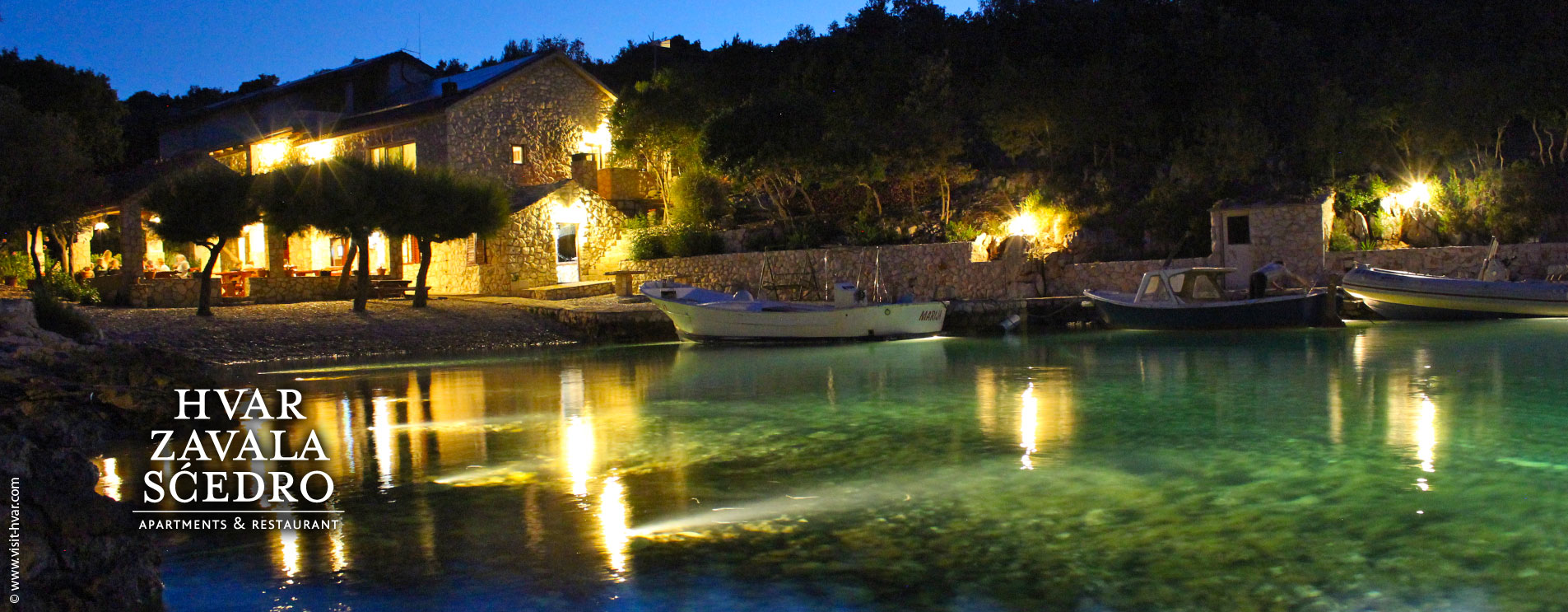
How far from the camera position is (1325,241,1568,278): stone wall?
24.5m

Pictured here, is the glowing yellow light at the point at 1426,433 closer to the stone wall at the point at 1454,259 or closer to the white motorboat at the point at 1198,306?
the white motorboat at the point at 1198,306

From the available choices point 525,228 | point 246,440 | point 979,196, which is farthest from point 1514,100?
point 246,440

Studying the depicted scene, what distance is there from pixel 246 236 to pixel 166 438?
2829cm

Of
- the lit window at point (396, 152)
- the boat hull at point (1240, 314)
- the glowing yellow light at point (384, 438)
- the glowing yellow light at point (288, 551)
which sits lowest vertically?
the glowing yellow light at point (288, 551)

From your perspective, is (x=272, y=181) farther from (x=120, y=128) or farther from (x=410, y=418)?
(x=120, y=128)

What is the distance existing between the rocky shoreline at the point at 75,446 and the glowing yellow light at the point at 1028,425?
6160 mm

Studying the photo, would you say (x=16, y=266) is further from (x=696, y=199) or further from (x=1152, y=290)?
(x=1152, y=290)

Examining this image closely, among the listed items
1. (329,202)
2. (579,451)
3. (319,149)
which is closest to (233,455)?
(579,451)

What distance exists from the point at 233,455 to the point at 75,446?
1.53 meters

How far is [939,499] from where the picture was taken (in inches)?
303

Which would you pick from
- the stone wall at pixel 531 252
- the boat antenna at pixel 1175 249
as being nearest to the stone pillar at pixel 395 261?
the stone wall at pixel 531 252

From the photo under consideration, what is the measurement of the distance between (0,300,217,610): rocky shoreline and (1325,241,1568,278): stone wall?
23881mm

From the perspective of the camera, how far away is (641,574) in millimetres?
Answer: 5961

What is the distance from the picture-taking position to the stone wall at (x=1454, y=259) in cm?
2455
